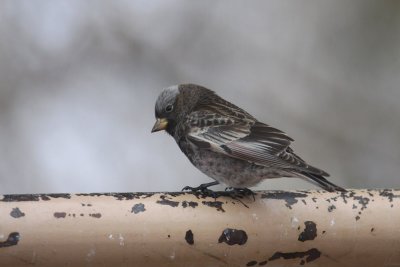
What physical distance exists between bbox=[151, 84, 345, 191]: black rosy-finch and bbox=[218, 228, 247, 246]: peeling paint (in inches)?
28.7

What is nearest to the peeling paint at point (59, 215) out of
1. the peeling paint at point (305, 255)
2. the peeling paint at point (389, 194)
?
the peeling paint at point (305, 255)

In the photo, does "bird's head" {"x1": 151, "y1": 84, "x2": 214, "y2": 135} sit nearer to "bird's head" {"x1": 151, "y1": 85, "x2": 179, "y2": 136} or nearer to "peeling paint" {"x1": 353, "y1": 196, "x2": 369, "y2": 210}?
"bird's head" {"x1": 151, "y1": 85, "x2": 179, "y2": 136}

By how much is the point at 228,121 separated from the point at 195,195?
124cm

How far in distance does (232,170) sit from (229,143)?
0.13m

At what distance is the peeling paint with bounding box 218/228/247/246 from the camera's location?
10.3 feet

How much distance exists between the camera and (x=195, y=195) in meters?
3.29

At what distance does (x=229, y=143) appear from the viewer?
14.0 ft

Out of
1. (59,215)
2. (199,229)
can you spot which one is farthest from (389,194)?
(59,215)

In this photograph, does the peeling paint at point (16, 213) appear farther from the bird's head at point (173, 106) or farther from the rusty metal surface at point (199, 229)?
the bird's head at point (173, 106)

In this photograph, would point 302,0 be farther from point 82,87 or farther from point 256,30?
point 82,87

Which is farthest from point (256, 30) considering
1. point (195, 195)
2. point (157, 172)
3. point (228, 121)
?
point (195, 195)

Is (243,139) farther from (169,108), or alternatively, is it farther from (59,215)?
(59,215)

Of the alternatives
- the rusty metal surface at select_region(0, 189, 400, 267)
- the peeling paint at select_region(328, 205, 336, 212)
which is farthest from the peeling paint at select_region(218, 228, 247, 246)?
the peeling paint at select_region(328, 205, 336, 212)

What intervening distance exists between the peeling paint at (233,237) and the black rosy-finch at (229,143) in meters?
0.73
